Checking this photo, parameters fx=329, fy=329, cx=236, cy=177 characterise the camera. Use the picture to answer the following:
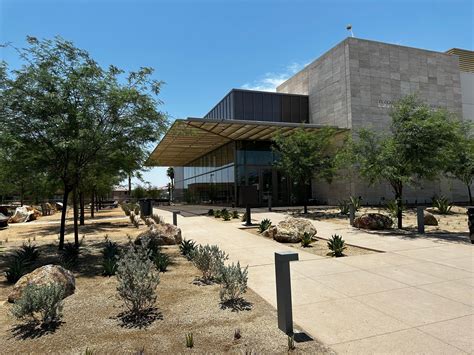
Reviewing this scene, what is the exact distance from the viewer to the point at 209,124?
25.7 m

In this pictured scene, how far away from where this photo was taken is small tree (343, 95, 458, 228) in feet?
43.0

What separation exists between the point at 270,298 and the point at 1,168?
8904mm

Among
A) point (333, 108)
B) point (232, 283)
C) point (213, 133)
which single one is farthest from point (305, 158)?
point (232, 283)

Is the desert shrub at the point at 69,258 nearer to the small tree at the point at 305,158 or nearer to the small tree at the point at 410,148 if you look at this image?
the small tree at the point at 410,148

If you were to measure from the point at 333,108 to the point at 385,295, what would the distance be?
2803cm

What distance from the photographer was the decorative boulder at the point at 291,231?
11.8 metres

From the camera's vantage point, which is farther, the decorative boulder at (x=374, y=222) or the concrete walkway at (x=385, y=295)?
the decorative boulder at (x=374, y=222)

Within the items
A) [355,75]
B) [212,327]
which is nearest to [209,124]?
[355,75]

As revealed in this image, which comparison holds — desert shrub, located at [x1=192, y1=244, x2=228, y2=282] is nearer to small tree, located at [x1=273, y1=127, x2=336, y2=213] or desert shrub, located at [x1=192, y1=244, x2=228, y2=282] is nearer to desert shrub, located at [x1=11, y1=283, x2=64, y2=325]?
desert shrub, located at [x1=11, y1=283, x2=64, y2=325]

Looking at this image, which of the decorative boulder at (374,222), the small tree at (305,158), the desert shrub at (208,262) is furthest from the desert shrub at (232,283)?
the small tree at (305,158)

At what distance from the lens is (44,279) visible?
5547 mm

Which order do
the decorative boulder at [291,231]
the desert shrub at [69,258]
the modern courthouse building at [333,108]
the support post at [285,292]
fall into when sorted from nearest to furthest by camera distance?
the support post at [285,292], the desert shrub at [69,258], the decorative boulder at [291,231], the modern courthouse building at [333,108]

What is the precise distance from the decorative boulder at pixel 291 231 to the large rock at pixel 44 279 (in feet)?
24.5

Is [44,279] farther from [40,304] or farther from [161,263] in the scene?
[161,263]
